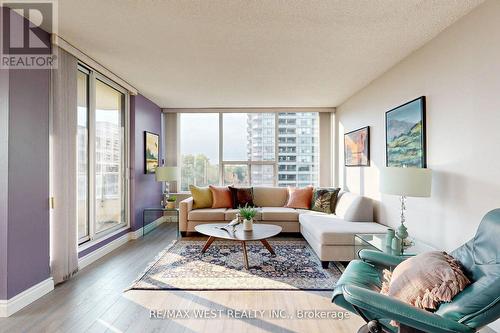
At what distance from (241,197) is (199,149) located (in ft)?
5.55

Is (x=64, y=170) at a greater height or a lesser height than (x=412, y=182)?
greater

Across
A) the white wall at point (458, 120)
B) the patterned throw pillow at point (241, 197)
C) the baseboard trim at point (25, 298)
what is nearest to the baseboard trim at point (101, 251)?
the baseboard trim at point (25, 298)

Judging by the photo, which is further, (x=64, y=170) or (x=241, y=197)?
(x=241, y=197)

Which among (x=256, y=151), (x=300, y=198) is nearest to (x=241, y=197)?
(x=300, y=198)

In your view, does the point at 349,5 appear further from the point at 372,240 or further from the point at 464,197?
the point at 372,240

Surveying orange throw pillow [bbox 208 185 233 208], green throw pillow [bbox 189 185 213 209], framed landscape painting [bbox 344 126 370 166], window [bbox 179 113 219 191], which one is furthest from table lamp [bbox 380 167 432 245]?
window [bbox 179 113 219 191]

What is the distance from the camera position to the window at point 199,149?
6.00m

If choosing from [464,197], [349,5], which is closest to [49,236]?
[349,5]

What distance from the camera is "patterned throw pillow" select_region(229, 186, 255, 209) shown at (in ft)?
16.6

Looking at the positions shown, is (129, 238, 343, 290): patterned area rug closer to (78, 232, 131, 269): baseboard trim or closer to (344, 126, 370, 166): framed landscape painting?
(78, 232, 131, 269): baseboard trim

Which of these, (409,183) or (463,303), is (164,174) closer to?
(409,183)

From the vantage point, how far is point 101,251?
358 centimetres

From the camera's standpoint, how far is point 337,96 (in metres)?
4.84

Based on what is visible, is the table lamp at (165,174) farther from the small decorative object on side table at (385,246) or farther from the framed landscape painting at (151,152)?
the small decorative object on side table at (385,246)
